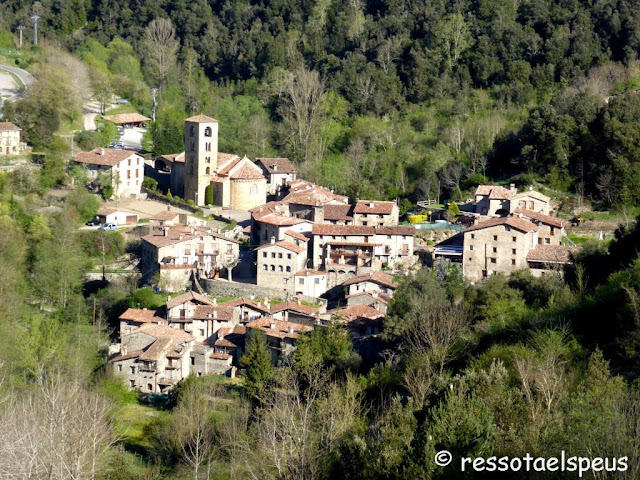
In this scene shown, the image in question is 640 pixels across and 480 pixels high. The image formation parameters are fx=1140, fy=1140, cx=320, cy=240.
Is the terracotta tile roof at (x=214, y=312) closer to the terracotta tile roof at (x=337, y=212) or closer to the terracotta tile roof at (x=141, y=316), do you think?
the terracotta tile roof at (x=141, y=316)

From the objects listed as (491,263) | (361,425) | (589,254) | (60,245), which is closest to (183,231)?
(60,245)

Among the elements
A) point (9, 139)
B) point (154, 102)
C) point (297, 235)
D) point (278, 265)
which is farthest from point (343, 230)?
point (154, 102)

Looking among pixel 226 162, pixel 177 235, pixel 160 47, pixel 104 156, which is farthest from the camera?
pixel 160 47

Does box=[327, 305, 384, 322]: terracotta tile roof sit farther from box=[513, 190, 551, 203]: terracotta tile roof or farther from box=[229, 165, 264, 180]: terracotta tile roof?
box=[229, 165, 264, 180]: terracotta tile roof

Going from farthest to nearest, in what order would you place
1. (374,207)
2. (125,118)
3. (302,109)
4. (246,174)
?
Result: (125,118) → (302,109) → (246,174) → (374,207)

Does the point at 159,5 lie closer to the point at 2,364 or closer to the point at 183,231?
the point at 183,231

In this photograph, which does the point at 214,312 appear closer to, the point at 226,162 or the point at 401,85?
the point at 226,162
